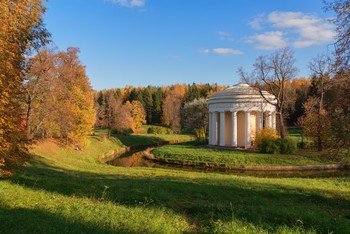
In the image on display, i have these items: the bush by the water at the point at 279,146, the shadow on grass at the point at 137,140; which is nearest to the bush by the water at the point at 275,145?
the bush by the water at the point at 279,146

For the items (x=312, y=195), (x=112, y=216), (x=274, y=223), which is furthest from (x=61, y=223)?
(x=312, y=195)

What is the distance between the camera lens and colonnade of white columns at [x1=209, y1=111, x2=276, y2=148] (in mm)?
37188

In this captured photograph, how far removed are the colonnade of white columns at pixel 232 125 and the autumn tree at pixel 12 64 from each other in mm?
29312

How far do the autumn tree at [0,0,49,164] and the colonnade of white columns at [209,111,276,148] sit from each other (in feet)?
96.2

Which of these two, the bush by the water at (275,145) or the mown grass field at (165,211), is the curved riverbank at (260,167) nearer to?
the bush by the water at (275,145)

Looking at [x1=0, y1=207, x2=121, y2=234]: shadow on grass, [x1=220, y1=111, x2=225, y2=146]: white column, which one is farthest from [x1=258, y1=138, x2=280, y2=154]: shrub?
[x1=0, y1=207, x2=121, y2=234]: shadow on grass

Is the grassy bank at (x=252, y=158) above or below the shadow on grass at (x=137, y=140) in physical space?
below

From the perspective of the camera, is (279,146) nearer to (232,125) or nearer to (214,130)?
(232,125)

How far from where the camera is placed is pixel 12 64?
9.93 meters

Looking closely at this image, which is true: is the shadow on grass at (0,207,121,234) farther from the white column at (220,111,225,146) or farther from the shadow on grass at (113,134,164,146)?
the shadow on grass at (113,134,164,146)

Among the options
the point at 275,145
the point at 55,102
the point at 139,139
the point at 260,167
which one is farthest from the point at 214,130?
the point at 55,102

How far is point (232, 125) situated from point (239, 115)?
9.78 ft

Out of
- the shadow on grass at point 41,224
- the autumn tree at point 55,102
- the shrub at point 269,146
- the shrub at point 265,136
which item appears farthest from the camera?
the shrub at point 265,136

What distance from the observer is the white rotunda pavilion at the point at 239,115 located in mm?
36781
